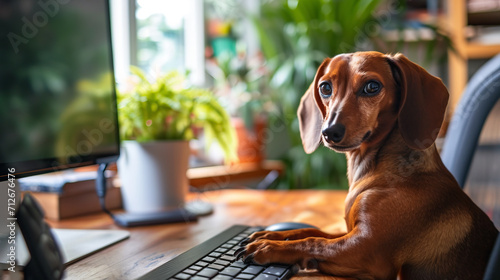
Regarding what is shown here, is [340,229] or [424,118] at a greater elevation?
[424,118]

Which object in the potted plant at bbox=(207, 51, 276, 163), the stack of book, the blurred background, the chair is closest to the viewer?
the chair

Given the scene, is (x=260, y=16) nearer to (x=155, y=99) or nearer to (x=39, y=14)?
(x=155, y=99)

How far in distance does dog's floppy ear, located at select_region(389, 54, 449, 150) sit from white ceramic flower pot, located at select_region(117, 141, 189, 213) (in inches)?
25.1

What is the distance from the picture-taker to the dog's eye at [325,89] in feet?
2.23

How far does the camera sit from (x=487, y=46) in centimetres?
242

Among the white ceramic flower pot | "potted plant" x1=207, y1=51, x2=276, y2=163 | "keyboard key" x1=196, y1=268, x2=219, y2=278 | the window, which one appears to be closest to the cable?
the white ceramic flower pot

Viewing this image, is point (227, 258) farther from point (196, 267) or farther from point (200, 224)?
point (200, 224)

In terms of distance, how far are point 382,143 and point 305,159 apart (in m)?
1.45

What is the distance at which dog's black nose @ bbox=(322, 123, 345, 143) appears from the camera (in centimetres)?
61

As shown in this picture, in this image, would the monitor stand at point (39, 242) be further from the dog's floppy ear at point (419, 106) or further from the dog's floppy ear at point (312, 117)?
the dog's floppy ear at point (419, 106)

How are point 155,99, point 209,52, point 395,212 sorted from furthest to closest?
point 209,52 < point 155,99 < point 395,212

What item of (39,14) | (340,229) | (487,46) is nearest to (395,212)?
(340,229)

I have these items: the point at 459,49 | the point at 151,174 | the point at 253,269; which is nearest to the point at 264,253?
the point at 253,269

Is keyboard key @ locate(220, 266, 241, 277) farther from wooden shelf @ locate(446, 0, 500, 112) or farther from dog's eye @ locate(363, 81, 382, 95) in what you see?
wooden shelf @ locate(446, 0, 500, 112)
